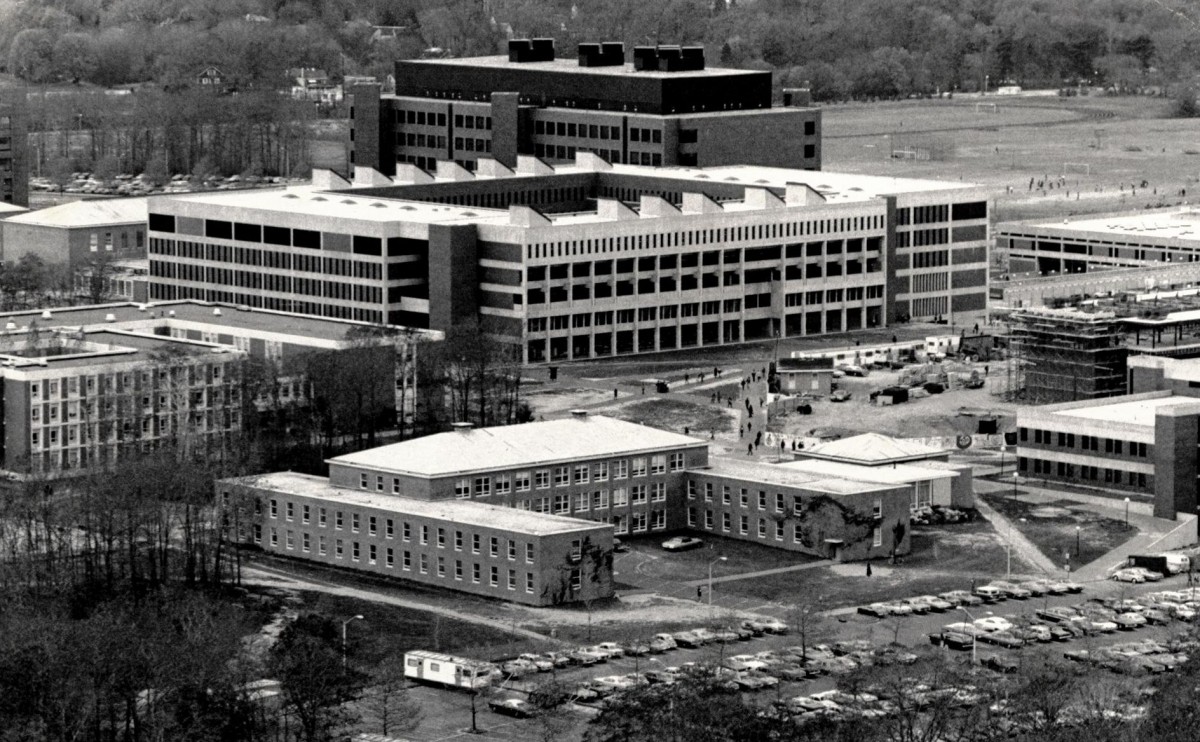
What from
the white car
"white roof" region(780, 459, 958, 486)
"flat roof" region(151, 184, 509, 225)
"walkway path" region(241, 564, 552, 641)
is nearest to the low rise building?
"white roof" region(780, 459, 958, 486)

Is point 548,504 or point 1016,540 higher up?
point 548,504

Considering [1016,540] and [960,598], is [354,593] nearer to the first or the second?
[960,598]

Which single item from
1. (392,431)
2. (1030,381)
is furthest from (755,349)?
(392,431)

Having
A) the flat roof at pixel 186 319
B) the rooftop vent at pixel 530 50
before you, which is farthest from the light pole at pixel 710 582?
the rooftop vent at pixel 530 50

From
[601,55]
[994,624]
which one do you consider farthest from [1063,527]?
[601,55]

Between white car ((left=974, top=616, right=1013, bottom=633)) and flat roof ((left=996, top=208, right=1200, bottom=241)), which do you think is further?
flat roof ((left=996, top=208, right=1200, bottom=241))

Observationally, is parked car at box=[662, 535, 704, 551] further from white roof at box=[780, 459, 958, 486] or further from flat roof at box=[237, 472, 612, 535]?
white roof at box=[780, 459, 958, 486]

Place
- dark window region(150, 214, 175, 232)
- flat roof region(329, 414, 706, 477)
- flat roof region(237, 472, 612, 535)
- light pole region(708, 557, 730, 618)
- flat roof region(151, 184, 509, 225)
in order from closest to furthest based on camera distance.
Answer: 1. light pole region(708, 557, 730, 618)
2. flat roof region(237, 472, 612, 535)
3. flat roof region(329, 414, 706, 477)
4. flat roof region(151, 184, 509, 225)
5. dark window region(150, 214, 175, 232)
